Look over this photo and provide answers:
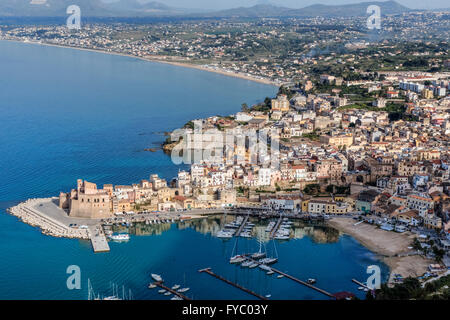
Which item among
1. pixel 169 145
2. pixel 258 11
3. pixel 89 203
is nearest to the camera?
pixel 89 203

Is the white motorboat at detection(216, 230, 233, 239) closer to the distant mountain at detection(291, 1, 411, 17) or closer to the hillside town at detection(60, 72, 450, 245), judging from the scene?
the hillside town at detection(60, 72, 450, 245)

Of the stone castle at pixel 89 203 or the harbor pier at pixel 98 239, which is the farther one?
the stone castle at pixel 89 203

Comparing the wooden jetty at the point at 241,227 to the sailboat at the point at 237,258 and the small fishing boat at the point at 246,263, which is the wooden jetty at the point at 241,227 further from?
the small fishing boat at the point at 246,263

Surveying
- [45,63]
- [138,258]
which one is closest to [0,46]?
[45,63]

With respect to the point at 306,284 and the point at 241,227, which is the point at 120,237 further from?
the point at 306,284

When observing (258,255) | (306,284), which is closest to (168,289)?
(258,255)

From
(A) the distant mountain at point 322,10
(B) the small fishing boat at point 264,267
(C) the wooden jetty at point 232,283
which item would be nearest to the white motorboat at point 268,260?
(B) the small fishing boat at point 264,267
